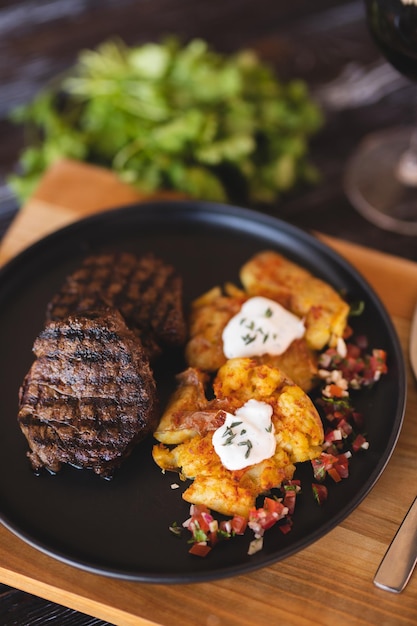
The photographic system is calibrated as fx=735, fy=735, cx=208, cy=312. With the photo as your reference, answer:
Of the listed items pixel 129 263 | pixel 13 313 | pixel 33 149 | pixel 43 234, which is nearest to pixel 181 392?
pixel 129 263

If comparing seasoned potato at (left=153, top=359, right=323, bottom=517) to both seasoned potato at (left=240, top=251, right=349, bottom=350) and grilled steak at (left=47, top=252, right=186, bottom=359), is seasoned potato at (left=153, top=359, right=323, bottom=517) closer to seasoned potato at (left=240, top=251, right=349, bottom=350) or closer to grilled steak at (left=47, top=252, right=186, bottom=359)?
grilled steak at (left=47, top=252, right=186, bottom=359)

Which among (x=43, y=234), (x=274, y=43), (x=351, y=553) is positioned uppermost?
(x=43, y=234)

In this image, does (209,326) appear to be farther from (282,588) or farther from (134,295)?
(282,588)

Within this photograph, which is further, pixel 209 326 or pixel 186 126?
pixel 186 126

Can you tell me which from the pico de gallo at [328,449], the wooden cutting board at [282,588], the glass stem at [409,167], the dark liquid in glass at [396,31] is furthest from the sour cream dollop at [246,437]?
the glass stem at [409,167]

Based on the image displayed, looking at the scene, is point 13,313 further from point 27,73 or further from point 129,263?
point 27,73

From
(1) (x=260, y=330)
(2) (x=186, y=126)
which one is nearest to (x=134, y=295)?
(1) (x=260, y=330)

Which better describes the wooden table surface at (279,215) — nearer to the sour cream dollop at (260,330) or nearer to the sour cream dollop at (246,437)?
the sour cream dollop at (246,437)
